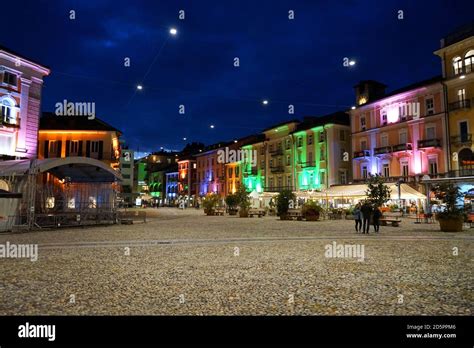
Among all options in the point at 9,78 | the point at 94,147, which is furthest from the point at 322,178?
the point at 9,78

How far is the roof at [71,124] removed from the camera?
45594 mm

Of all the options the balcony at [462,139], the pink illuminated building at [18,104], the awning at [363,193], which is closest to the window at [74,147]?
the pink illuminated building at [18,104]

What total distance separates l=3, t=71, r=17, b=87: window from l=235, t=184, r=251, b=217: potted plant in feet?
71.2

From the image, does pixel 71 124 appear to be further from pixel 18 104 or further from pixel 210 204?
pixel 210 204

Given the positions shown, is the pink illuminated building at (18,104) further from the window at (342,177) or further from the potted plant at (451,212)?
the window at (342,177)

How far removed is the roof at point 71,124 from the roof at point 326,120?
2697 centimetres

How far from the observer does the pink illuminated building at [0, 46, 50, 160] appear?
26.5 meters

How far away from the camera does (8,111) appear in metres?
27.1

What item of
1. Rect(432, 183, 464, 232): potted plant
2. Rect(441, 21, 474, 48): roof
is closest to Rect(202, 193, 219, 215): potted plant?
Rect(432, 183, 464, 232): potted plant

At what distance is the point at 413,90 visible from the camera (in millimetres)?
38031

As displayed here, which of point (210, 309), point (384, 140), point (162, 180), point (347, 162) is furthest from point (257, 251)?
point (162, 180)
